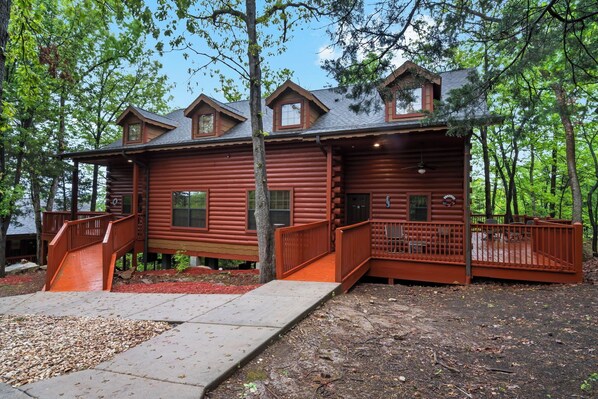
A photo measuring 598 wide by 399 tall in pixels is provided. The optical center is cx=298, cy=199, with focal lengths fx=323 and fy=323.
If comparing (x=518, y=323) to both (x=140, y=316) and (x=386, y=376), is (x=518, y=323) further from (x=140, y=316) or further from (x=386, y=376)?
(x=140, y=316)

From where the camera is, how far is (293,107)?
11.3 m

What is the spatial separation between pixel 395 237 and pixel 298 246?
2.62 m

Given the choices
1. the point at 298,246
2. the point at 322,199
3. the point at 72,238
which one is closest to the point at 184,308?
the point at 298,246

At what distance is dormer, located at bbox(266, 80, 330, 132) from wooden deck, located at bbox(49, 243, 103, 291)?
689 centimetres

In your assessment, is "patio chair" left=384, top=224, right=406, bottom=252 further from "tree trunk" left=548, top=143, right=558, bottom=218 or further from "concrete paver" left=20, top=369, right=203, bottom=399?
"tree trunk" left=548, top=143, right=558, bottom=218

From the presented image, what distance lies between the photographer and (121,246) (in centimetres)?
1112

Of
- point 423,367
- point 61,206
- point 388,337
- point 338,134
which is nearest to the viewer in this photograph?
point 423,367

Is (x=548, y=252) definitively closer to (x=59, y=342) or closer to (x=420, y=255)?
(x=420, y=255)

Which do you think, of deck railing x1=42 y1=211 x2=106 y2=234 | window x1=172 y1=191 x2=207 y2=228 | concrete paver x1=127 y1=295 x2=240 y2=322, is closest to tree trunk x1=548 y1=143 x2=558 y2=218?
window x1=172 y1=191 x2=207 y2=228

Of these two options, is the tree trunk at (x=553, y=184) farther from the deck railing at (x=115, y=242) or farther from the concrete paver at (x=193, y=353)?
the deck railing at (x=115, y=242)

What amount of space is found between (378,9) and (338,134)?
4.37 metres

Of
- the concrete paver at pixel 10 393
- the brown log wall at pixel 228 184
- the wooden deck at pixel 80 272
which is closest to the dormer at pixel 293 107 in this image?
the brown log wall at pixel 228 184

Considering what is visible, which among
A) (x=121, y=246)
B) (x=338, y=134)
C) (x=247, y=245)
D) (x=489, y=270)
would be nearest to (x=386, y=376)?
(x=489, y=270)

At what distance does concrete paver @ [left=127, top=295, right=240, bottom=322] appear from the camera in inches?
185
